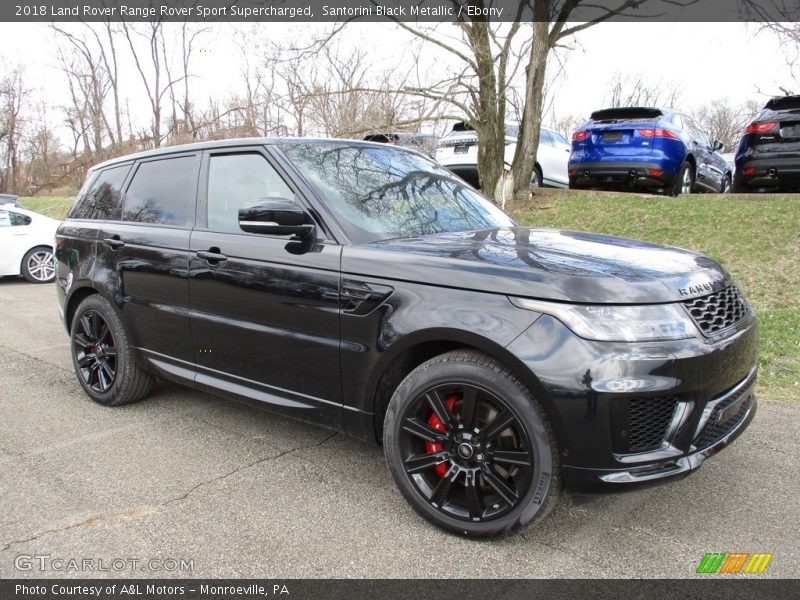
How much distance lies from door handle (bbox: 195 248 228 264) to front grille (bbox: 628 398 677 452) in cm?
232

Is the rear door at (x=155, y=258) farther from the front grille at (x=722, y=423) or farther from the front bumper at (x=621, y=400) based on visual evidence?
the front grille at (x=722, y=423)

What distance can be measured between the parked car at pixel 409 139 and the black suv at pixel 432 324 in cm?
711

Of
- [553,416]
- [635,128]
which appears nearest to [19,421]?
[553,416]

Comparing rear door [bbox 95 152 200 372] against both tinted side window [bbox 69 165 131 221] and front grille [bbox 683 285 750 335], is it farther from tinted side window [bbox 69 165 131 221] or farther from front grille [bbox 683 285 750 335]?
front grille [bbox 683 285 750 335]

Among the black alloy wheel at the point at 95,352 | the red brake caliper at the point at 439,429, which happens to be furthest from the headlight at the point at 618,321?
the black alloy wheel at the point at 95,352

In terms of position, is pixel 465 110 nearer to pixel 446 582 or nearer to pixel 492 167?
pixel 492 167

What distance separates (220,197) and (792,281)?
257 inches

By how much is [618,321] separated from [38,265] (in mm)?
11806

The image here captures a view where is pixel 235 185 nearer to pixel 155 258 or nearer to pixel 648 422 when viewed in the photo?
pixel 155 258

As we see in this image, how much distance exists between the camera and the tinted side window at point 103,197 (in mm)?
4488

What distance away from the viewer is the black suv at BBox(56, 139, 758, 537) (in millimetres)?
2326

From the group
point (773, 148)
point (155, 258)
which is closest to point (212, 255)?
point (155, 258)

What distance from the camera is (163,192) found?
13.4 feet

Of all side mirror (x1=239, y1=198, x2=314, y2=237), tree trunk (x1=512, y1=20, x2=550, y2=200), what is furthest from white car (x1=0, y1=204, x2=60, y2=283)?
side mirror (x1=239, y1=198, x2=314, y2=237)
